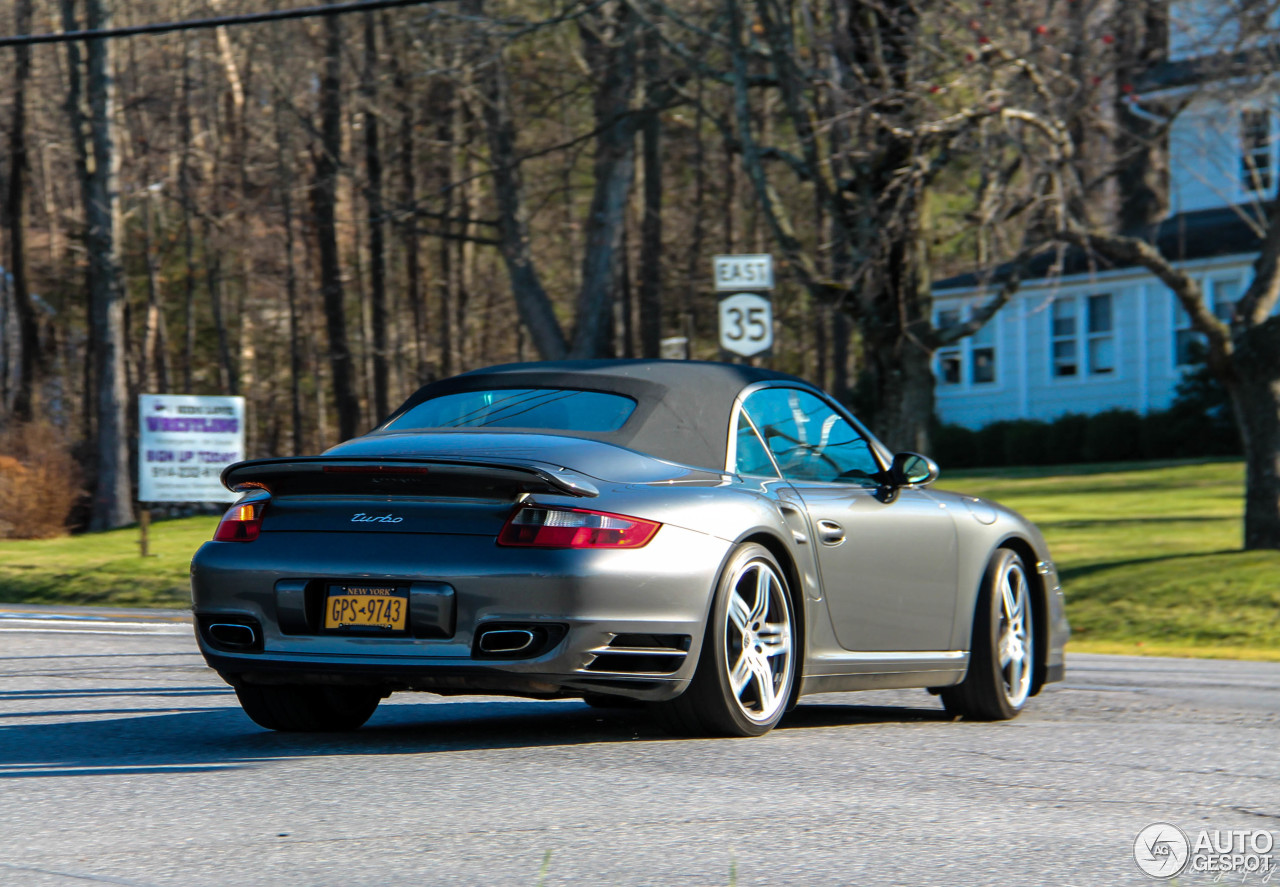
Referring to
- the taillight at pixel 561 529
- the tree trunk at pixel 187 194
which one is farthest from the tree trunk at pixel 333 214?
the taillight at pixel 561 529

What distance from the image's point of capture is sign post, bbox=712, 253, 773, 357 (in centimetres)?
1520

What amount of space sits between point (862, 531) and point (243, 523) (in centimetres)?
249

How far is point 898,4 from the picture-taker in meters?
16.8

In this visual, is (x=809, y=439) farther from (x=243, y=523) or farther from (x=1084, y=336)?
(x=1084, y=336)

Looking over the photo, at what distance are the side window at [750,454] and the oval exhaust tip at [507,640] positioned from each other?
52.2 inches

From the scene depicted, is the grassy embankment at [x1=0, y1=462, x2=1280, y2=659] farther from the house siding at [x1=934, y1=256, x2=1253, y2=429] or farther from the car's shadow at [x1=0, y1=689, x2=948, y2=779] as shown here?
the house siding at [x1=934, y1=256, x2=1253, y2=429]

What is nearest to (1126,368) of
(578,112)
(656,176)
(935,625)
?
(656,176)

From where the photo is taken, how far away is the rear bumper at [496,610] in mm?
5641

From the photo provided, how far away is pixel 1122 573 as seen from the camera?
17328mm

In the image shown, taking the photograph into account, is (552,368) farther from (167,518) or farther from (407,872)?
(167,518)

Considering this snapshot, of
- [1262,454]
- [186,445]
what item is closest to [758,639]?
[1262,454]

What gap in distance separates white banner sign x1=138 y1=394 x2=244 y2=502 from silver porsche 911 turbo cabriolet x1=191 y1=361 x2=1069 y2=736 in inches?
484

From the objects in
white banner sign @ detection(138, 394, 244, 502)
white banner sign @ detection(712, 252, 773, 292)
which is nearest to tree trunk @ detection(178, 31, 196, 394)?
white banner sign @ detection(138, 394, 244, 502)

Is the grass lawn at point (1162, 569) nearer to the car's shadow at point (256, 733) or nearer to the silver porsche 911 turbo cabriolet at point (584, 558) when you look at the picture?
the car's shadow at point (256, 733)
